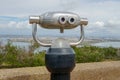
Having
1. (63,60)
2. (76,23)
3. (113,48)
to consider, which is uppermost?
(76,23)

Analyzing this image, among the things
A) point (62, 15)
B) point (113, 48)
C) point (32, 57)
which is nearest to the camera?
point (62, 15)

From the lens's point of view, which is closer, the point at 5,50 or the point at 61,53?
the point at 61,53

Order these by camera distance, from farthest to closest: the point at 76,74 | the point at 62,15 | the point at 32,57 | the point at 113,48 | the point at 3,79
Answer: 1. the point at 113,48
2. the point at 32,57
3. the point at 76,74
4. the point at 3,79
5. the point at 62,15

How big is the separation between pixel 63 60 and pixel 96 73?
3406 millimetres

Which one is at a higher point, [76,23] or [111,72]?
[76,23]

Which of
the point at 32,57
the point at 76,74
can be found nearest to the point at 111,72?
the point at 76,74

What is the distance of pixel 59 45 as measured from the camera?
2.97 meters

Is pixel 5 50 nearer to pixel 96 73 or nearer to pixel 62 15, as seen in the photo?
pixel 96 73

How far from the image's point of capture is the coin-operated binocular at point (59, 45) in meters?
2.87

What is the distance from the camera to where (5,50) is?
8.06 m

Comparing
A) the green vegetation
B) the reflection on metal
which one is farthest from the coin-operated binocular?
the green vegetation

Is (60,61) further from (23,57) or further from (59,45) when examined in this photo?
(23,57)

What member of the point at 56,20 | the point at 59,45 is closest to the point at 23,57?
the point at 59,45

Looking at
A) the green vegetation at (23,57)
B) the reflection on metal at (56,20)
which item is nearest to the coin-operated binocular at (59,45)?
the reflection on metal at (56,20)
